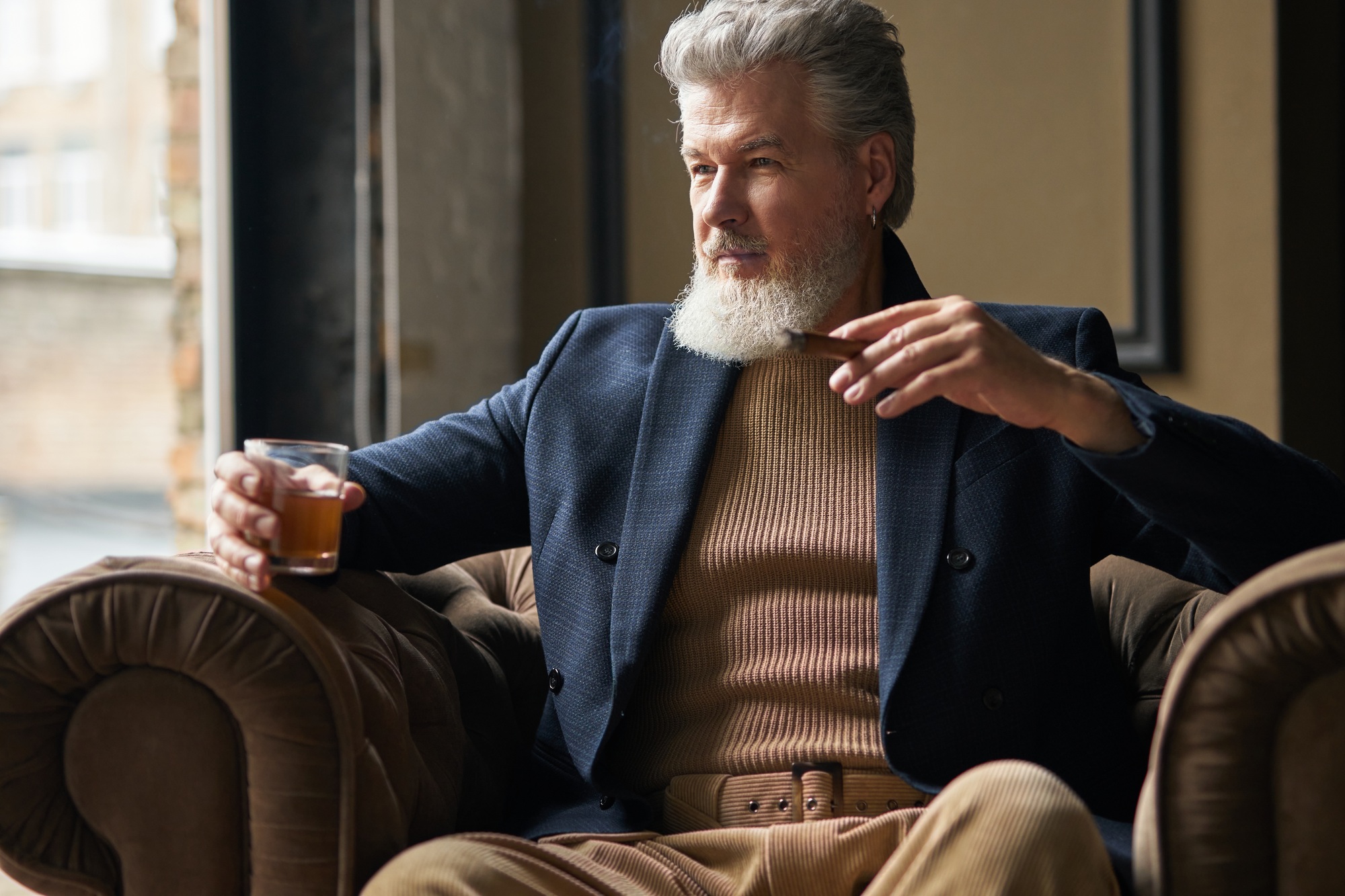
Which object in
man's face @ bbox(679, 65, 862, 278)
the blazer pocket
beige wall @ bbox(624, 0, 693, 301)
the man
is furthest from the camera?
beige wall @ bbox(624, 0, 693, 301)

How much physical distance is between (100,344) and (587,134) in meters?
1.30

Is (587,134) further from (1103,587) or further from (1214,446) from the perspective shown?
(1214,446)

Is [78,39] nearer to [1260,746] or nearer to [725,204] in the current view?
[725,204]

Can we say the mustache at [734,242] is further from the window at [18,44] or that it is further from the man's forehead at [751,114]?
the window at [18,44]

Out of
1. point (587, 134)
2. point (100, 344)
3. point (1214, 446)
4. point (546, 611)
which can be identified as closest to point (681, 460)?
point (546, 611)

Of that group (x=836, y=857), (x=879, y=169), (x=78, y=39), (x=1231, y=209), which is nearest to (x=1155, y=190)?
(x=1231, y=209)

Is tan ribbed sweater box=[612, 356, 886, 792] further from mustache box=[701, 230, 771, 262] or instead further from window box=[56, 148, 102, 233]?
window box=[56, 148, 102, 233]

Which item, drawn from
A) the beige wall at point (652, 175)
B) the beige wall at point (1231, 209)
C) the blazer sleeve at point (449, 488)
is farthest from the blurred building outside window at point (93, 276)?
the beige wall at point (1231, 209)

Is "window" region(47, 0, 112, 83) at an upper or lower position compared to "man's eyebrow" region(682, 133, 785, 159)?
upper

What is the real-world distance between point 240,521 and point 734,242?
70cm

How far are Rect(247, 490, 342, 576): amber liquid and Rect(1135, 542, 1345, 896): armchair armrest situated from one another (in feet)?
2.65

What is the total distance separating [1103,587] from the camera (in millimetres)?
1688

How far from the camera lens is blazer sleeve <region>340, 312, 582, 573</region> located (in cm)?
148

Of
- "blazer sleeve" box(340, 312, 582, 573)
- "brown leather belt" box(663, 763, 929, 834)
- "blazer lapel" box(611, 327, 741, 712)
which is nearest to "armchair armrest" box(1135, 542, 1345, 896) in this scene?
"brown leather belt" box(663, 763, 929, 834)
